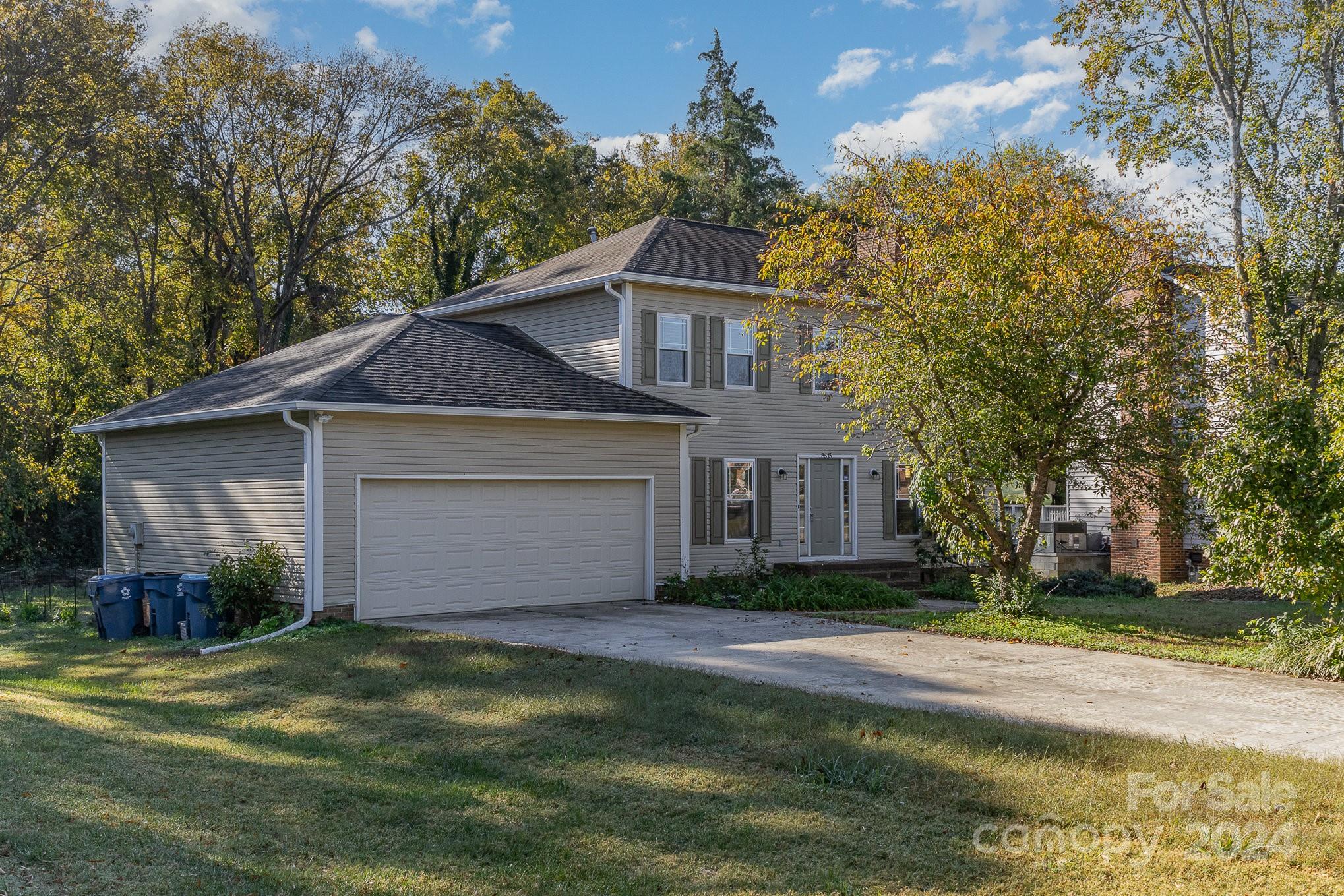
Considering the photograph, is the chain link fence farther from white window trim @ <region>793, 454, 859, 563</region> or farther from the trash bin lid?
white window trim @ <region>793, 454, 859, 563</region>

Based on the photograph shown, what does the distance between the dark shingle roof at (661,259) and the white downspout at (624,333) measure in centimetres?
32

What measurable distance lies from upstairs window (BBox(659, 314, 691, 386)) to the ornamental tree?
157 inches

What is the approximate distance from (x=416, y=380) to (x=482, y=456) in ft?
4.61

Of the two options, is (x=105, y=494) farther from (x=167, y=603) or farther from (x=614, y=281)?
(x=614, y=281)

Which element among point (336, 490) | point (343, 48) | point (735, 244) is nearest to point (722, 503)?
point (735, 244)

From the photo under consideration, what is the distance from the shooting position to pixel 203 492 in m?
16.3

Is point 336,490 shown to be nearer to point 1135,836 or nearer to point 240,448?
point 240,448

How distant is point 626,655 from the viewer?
37.6 ft

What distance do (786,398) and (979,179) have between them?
706cm

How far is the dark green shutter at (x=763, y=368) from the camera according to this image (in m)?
19.9

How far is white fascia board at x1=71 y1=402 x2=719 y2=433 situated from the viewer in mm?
14094

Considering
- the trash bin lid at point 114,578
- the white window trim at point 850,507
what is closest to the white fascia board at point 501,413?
the white window trim at point 850,507

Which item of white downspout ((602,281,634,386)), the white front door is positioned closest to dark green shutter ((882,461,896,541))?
the white front door

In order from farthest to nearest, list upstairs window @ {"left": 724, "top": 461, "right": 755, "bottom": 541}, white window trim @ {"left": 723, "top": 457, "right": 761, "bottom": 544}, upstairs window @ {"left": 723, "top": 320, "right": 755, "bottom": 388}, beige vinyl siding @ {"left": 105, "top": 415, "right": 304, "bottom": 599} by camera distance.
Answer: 1. upstairs window @ {"left": 723, "top": 320, "right": 755, "bottom": 388}
2. upstairs window @ {"left": 724, "top": 461, "right": 755, "bottom": 541}
3. white window trim @ {"left": 723, "top": 457, "right": 761, "bottom": 544}
4. beige vinyl siding @ {"left": 105, "top": 415, "right": 304, "bottom": 599}
